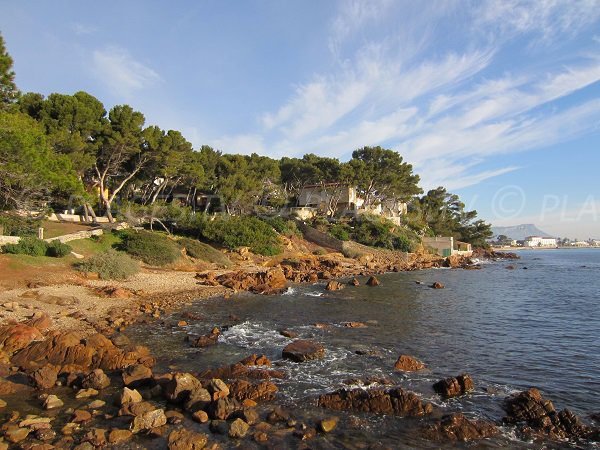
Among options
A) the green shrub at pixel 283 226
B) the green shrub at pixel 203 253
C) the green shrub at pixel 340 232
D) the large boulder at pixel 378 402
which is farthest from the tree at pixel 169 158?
the large boulder at pixel 378 402

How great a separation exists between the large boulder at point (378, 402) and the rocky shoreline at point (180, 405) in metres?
0.02

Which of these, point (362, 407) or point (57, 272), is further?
point (57, 272)

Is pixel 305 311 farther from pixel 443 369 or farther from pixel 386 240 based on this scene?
pixel 386 240

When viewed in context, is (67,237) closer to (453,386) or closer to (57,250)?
(57,250)

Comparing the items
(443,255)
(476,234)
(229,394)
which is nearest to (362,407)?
(229,394)

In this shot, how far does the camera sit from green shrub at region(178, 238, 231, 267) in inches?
1391

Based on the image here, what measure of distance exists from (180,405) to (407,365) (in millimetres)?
6400

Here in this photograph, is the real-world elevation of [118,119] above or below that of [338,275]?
above

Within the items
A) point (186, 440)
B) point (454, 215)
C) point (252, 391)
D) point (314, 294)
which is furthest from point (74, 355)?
point (454, 215)

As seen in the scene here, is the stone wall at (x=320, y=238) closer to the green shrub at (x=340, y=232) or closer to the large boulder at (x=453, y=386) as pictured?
the green shrub at (x=340, y=232)

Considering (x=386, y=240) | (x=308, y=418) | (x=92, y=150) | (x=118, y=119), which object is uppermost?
(x=118, y=119)

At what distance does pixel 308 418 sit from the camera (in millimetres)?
8477

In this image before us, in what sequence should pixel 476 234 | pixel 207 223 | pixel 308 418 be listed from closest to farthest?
pixel 308 418, pixel 207 223, pixel 476 234

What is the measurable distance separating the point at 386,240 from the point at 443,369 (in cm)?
4504
